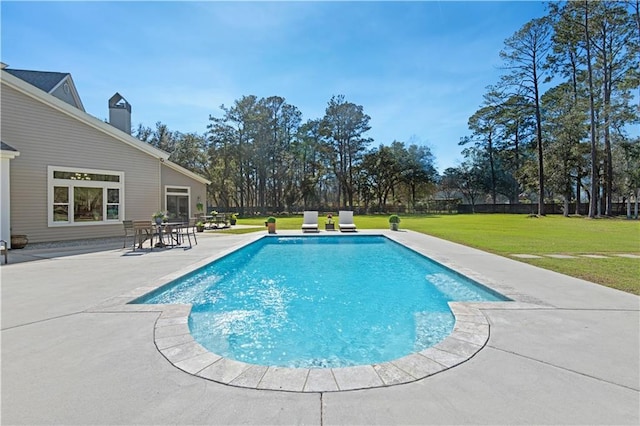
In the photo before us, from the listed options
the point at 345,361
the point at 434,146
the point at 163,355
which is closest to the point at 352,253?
the point at 345,361

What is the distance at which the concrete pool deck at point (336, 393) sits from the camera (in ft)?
5.69

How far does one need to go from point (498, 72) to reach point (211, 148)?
30.1 m

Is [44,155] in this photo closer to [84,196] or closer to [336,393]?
[84,196]

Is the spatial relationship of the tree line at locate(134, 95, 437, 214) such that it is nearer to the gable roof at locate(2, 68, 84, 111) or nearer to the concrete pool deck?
the gable roof at locate(2, 68, 84, 111)

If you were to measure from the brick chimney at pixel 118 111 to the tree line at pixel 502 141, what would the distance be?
1680 cm

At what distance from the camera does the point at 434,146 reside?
135 feet

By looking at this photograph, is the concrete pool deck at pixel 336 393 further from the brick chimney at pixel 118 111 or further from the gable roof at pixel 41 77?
the brick chimney at pixel 118 111

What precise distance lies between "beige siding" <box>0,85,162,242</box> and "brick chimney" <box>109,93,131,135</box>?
16.2ft

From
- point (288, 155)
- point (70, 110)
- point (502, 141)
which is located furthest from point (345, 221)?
point (502, 141)

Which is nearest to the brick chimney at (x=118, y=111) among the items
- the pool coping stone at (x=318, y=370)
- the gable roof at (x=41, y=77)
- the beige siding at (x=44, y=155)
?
the gable roof at (x=41, y=77)

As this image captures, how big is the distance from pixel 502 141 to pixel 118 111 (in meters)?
43.4

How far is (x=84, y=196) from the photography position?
408 inches

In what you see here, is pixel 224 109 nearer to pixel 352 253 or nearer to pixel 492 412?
pixel 352 253

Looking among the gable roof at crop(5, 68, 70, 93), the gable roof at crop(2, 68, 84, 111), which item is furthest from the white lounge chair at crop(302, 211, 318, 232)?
the gable roof at crop(5, 68, 70, 93)
